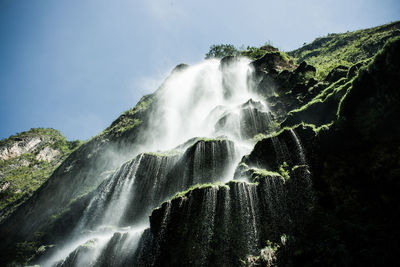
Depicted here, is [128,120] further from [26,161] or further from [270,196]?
[26,161]

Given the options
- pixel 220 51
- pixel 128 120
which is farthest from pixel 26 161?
pixel 220 51

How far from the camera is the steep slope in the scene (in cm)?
4230

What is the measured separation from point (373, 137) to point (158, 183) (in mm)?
14717

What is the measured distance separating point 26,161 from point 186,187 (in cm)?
5736

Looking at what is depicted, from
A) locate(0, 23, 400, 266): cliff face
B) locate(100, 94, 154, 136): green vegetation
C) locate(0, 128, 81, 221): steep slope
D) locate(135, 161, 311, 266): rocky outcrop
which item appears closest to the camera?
locate(0, 23, 400, 266): cliff face

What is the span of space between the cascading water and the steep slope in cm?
2633

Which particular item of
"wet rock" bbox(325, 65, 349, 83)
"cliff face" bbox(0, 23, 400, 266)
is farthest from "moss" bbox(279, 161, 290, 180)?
"wet rock" bbox(325, 65, 349, 83)

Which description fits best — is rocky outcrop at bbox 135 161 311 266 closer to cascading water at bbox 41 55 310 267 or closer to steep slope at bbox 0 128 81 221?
cascading water at bbox 41 55 310 267

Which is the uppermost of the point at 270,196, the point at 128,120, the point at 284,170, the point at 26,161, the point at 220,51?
the point at 220,51

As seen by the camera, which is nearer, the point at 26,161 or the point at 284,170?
the point at 284,170

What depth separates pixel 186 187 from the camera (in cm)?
1634

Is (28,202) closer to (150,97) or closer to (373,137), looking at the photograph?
(150,97)

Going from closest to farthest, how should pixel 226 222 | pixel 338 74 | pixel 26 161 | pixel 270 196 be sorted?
pixel 226 222, pixel 270 196, pixel 338 74, pixel 26 161

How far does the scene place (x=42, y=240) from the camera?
80.5ft
